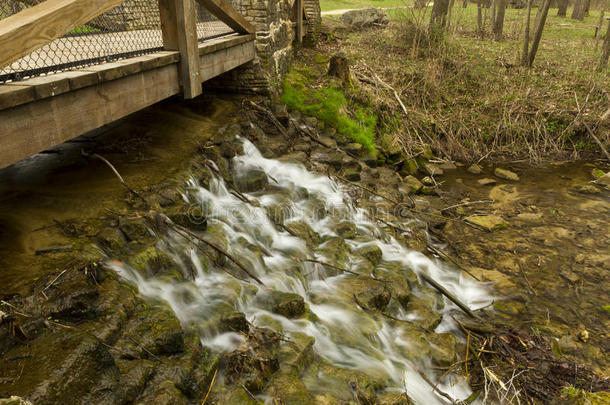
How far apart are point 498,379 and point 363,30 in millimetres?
14635

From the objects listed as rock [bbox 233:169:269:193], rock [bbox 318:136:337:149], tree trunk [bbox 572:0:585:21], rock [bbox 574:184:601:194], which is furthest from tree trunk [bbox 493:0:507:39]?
rock [bbox 233:169:269:193]

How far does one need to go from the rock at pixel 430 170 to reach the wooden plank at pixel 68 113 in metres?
6.43

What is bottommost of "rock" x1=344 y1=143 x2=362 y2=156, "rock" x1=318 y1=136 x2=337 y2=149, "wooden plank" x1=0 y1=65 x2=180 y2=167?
"rock" x1=344 y1=143 x2=362 y2=156

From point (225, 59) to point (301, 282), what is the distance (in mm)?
3869

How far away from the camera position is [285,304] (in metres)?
4.31

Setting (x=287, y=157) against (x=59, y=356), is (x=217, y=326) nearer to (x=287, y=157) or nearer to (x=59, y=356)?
(x=59, y=356)

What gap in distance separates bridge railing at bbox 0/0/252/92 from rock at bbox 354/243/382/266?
3.59 metres

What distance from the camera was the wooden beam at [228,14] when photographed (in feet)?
19.2

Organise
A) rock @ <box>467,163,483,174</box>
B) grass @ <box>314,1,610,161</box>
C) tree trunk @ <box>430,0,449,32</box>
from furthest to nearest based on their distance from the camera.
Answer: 1. tree trunk @ <box>430,0,449,32</box>
2. grass @ <box>314,1,610,161</box>
3. rock @ <box>467,163,483,174</box>

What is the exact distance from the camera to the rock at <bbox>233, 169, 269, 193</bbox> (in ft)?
21.2

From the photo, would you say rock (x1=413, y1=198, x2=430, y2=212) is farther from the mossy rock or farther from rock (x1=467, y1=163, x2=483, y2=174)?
the mossy rock

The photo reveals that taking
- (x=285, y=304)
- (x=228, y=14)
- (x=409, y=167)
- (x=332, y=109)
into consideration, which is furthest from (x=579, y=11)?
(x=285, y=304)

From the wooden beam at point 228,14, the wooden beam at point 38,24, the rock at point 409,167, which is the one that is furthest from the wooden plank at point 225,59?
the rock at point 409,167

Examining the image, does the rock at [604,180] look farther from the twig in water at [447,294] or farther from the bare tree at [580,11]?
the bare tree at [580,11]
